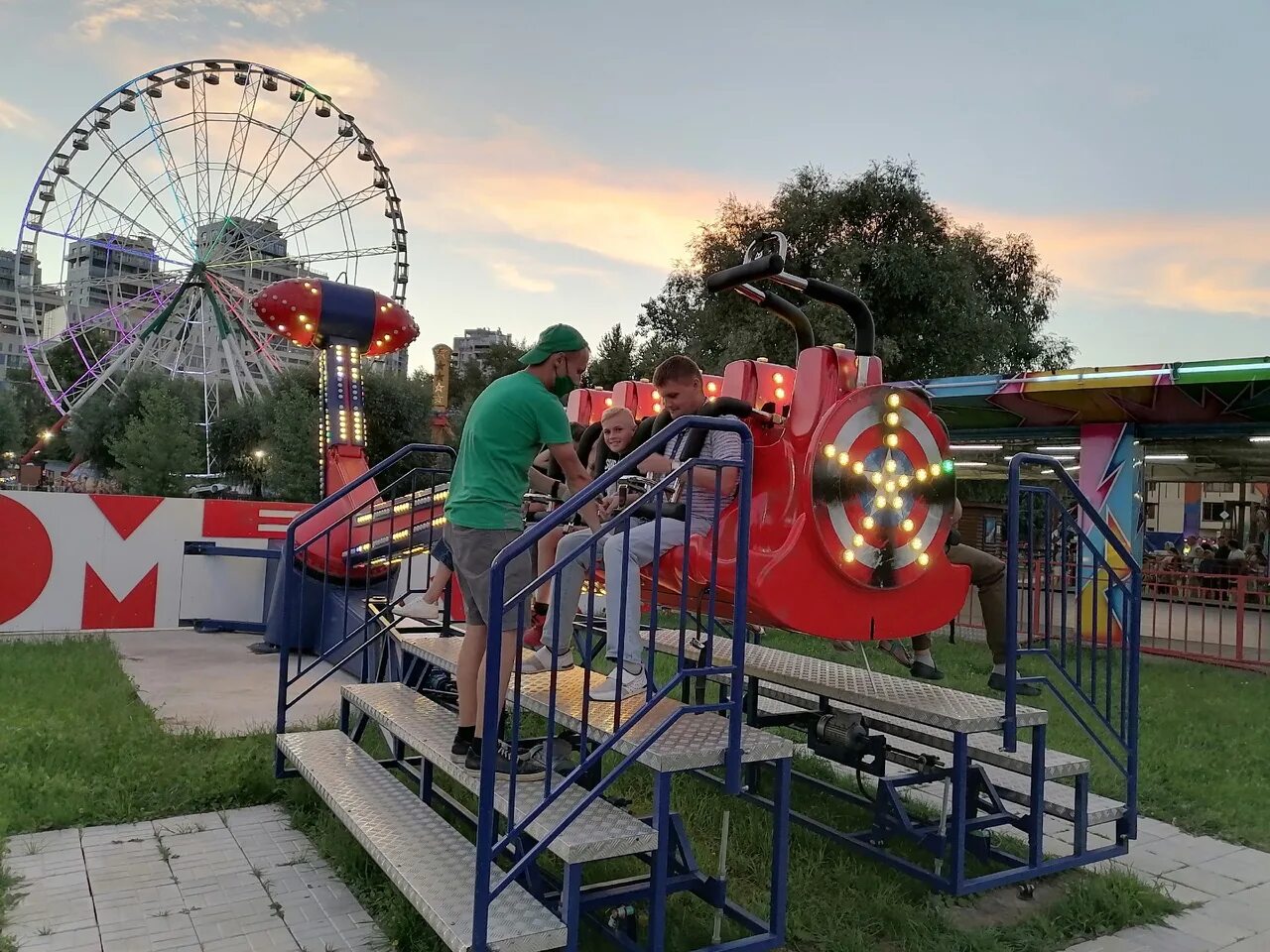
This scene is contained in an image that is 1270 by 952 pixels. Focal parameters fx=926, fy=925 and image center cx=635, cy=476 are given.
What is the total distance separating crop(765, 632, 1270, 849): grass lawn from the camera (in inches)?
197

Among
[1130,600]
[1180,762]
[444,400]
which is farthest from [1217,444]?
[444,400]

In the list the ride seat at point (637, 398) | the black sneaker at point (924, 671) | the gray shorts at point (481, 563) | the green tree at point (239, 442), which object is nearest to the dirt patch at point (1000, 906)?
the black sneaker at point (924, 671)

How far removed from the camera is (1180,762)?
580 centimetres

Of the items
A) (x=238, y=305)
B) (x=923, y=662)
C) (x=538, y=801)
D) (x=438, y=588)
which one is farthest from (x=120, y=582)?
(x=238, y=305)

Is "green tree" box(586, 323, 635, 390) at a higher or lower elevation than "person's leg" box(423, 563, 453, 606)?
higher

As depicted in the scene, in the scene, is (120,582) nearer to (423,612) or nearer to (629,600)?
(423,612)

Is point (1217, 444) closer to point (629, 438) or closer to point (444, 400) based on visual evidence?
point (629, 438)

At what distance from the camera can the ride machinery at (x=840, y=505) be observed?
3.69 metres

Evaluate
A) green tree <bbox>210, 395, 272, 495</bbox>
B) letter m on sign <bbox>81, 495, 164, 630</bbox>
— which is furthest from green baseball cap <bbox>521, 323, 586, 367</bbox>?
green tree <bbox>210, 395, 272, 495</bbox>

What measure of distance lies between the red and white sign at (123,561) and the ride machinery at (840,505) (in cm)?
716

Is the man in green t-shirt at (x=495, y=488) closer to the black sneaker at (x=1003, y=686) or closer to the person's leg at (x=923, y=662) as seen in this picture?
the black sneaker at (x=1003, y=686)

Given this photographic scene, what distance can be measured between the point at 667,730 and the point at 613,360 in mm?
21495

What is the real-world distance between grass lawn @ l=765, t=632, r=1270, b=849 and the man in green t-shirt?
3.86 m

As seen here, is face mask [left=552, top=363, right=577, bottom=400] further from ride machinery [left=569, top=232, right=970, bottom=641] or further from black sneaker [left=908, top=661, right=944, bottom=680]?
black sneaker [left=908, top=661, right=944, bottom=680]
